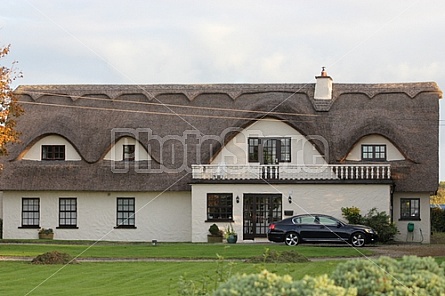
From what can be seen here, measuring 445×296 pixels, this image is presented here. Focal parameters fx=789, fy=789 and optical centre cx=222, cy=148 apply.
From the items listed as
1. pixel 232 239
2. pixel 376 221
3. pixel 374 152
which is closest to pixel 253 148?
pixel 232 239

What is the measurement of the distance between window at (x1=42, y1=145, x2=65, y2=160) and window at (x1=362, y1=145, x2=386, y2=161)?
16275 millimetres

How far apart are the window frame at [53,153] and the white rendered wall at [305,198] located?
8367 mm

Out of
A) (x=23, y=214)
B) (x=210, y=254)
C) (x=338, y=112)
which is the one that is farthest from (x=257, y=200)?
(x=23, y=214)

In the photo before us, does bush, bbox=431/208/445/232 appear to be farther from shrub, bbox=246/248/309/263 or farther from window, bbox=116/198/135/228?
shrub, bbox=246/248/309/263

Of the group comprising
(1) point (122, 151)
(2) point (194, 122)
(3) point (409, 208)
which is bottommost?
(3) point (409, 208)

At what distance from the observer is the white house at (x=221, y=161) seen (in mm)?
39281

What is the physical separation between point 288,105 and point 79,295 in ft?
85.1

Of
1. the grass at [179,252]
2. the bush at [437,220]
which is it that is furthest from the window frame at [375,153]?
the bush at [437,220]

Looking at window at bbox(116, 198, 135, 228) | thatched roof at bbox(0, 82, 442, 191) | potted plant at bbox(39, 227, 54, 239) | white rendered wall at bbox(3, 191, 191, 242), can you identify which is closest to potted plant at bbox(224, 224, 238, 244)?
white rendered wall at bbox(3, 191, 191, 242)

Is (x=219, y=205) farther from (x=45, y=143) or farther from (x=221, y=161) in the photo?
(x=45, y=143)

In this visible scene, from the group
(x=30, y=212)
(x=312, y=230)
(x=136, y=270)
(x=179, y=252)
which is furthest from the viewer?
(x=30, y=212)

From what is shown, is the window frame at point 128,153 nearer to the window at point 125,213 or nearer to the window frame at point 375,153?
the window at point 125,213

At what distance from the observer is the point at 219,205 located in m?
39.5

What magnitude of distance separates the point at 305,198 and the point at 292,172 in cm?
152
